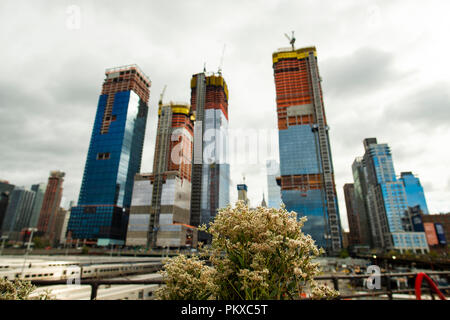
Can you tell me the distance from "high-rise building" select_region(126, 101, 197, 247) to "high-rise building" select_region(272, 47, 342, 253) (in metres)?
28.9

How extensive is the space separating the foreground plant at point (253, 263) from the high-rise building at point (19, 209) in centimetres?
16840

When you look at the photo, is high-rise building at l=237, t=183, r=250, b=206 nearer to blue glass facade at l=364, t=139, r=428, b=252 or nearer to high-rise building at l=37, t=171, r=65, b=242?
blue glass facade at l=364, t=139, r=428, b=252

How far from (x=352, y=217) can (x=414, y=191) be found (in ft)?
193

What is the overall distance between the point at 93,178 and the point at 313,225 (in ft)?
234

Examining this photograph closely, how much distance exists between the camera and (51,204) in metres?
138

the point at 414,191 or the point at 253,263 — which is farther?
the point at 414,191

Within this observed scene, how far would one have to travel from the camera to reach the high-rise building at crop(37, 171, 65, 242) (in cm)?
13491

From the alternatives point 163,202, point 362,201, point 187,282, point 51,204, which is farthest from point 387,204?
point 51,204

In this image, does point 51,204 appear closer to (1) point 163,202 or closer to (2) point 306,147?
(1) point 163,202

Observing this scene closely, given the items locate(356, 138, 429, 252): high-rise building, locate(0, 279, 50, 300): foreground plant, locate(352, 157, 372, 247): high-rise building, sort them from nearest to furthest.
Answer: locate(0, 279, 50, 300): foreground plant, locate(356, 138, 429, 252): high-rise building, locate(352, 157, 372, 247): high-rise building

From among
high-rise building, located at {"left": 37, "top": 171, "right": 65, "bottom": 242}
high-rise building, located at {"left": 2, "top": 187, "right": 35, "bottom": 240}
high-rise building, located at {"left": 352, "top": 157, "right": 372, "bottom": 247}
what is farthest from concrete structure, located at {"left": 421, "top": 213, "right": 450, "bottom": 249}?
high-rise building, located at {"left": 2, "top": 187, "right": 35, "bottom": 240}

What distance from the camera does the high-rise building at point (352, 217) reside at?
133875 millimetres

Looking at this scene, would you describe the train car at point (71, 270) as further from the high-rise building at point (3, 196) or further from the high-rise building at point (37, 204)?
the high-rise building at point (37, 204)
